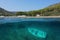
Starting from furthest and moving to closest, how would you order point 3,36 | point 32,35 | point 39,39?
point 32,35 < point 3,36 < point 39,39

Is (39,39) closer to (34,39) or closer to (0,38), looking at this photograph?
(34,39)

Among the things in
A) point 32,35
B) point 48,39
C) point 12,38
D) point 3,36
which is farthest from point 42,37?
point 3,36

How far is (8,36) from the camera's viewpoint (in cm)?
1131

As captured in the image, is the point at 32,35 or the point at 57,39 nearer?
the point at 57,39

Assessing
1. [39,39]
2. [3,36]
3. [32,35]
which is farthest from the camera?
[32,35]

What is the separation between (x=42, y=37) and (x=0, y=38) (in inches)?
113

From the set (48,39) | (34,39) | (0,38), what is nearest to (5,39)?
(0,38)

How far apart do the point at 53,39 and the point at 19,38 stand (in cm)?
236

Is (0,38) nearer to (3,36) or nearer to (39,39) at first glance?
(3,36)

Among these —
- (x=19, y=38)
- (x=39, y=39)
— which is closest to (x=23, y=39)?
(x=19, y=38)

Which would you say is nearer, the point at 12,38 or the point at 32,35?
the point at 12,38

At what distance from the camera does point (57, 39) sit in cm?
1095

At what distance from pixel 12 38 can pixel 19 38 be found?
48 centimetres

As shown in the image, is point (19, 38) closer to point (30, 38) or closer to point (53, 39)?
point (30, 38)
